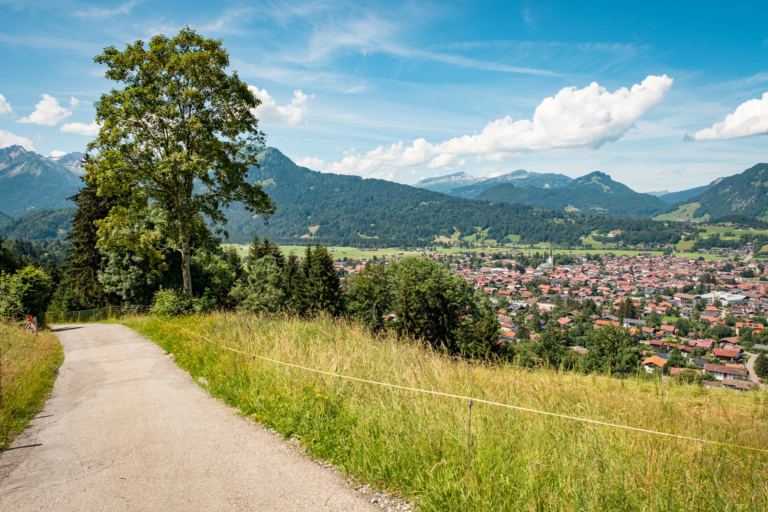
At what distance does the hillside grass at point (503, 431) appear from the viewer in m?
3.08

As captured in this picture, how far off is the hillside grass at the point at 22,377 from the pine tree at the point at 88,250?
19.1 m

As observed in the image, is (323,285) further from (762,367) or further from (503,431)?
(762,367)

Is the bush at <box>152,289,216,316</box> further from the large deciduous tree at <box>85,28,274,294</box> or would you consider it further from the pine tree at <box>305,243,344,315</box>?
the pine tree at <box>305,243,344,315</box>

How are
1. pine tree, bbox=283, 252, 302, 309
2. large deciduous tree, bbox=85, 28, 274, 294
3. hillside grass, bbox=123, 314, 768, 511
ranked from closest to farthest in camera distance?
hillside grass, bbox=123, 314, 768, 511 < large deciduous tree, bbox=85, 28, 274, 294 < pine tree, bbox=283, 252, 302, 309

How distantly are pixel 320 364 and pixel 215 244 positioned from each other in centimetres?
1181

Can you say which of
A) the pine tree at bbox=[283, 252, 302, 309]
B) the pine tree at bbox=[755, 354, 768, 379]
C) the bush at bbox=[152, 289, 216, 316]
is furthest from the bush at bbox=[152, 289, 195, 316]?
the pine tree at bbox=[755, 354, 768, 379]

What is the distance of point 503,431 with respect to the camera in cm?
396

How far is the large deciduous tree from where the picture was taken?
1302 centimetres

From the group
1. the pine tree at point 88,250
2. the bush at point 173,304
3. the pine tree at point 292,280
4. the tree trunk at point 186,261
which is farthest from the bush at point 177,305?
the pine tree at point 292,280

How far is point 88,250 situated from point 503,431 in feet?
115

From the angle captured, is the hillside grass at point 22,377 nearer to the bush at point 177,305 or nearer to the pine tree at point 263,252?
the bush at point 177,305

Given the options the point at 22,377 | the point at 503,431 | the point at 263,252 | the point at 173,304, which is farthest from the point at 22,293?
the point at 263,252

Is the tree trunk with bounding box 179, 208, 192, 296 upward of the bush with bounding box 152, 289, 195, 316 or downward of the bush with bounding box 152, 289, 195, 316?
upward

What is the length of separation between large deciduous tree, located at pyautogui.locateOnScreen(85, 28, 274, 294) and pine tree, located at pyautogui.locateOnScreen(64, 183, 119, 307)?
17367 mm
